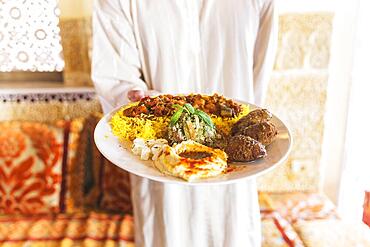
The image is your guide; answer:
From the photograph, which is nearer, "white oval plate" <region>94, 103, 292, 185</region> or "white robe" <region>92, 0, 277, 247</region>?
"white oval plate" <region>94, 103, 292, 185</region>

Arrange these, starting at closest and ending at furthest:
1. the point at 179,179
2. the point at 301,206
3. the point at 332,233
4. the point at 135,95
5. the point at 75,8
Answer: the point at 179,179, the point at 135,95, the point at 332,233, the point at 75,8, the point at 301,206

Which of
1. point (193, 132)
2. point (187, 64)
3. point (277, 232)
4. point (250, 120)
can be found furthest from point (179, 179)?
point (277, 232)

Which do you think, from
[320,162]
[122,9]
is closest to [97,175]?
[122,9]

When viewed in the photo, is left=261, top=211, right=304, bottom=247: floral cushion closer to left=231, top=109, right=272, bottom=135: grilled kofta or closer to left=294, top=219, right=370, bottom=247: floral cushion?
left=294, top=219, right=370, bottom=247: floral cushion

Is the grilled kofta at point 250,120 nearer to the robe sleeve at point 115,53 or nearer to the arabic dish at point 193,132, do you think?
the arabic dish at point 193,132

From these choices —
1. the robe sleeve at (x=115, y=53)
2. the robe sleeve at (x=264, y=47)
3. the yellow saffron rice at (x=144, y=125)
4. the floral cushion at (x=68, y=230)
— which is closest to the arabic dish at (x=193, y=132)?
the yellow saffron rice at (x=144, y=125)

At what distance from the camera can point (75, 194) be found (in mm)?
1970

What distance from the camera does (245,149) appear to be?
1.04 meters

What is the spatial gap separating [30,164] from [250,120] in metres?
1.12

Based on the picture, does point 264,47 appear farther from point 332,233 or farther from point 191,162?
point 332,233

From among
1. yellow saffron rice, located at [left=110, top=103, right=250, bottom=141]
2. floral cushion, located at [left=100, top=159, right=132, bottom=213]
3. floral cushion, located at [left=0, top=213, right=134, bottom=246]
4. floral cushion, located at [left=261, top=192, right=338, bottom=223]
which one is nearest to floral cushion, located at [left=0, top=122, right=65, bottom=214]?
floral cushion, located at [left=0, top=213, right=134, bottom=246]

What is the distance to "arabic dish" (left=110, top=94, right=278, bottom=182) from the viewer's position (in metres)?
1.02

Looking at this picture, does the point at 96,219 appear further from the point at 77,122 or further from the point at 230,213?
the point at 230,213

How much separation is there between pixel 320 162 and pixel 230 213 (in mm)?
754
